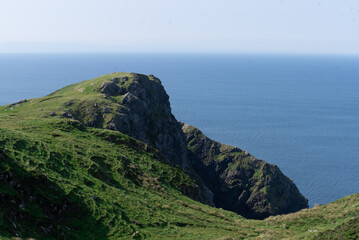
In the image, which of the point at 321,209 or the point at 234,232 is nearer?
the point at 234,232

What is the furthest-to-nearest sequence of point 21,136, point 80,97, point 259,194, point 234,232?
point 259,194
point 80,97
point 21,136
point 234,232

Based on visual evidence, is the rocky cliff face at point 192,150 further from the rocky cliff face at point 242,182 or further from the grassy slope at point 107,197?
the grassy slope at point 107,197

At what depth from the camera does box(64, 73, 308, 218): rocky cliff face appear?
3292 inches

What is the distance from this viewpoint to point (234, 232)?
127 ft

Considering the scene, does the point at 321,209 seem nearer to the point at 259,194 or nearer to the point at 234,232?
the point at 234,232

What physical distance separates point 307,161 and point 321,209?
430 feet

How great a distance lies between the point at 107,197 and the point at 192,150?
7858 centimetres

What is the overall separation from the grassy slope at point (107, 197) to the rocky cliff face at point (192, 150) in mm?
21083

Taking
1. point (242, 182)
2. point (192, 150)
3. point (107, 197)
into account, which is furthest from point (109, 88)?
point (107, 197)

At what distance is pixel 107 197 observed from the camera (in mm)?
38844

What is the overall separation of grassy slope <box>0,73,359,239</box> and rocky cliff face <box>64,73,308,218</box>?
2108 cm

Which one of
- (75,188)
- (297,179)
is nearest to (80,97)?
(75,188)

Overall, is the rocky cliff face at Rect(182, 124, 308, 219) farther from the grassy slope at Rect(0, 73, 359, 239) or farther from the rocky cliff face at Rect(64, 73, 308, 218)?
the grassy slope at Rect(0, 73, 359, 239)

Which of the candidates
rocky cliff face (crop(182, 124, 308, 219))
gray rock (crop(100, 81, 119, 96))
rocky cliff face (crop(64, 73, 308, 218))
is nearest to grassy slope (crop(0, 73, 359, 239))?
rocky cliff face (crop(64, 73, 308, 218))
